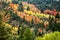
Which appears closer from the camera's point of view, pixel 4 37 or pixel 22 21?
pixel 4 37

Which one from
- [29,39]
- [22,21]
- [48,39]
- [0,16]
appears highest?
[0,16]

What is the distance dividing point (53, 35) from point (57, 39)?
0.69m

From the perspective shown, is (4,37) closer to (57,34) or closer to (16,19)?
(57,34)

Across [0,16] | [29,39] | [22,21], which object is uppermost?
[0,16]

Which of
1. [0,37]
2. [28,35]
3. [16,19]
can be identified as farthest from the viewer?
[16,19]

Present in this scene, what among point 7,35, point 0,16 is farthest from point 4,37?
point 0,16

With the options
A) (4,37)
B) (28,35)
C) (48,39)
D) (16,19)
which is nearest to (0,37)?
(4,37)

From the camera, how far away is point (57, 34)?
848 inches

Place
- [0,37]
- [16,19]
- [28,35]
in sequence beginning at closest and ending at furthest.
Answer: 1. [0,37]
2. [28,35]
3. [16,19]

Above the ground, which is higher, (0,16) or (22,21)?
(0,16)

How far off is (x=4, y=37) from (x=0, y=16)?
1.86 meters

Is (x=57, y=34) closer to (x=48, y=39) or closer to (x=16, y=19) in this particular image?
(x=48, y=39)

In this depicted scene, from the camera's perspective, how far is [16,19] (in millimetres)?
182500

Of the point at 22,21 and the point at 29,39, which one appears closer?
the point at 29,39
